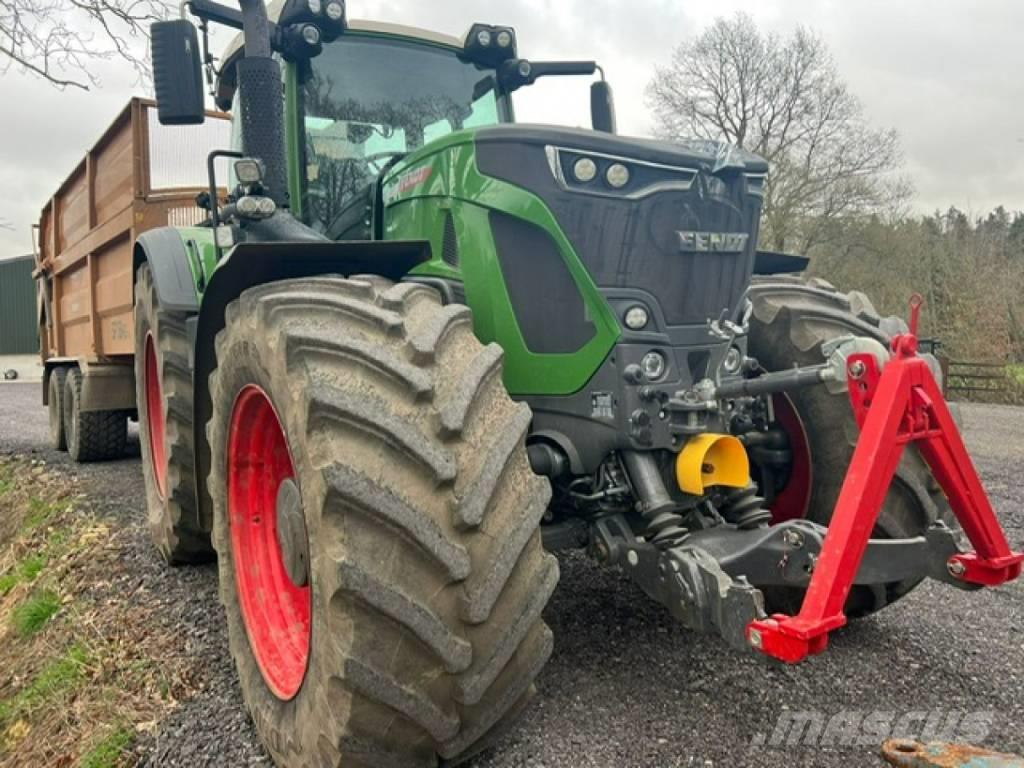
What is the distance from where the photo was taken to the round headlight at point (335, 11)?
3482mm

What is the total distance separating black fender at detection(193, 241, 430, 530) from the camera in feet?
9.19

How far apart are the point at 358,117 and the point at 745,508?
235 cm

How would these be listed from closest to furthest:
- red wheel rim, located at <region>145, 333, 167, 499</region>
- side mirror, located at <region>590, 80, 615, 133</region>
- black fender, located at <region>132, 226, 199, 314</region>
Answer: black fender, located at <region>132, 226, 199, 314</region> < side mirror, located at <region>590, 80, 615, 133</region> < red wheel rim, located at <region>145, 333, 167, 499</region>

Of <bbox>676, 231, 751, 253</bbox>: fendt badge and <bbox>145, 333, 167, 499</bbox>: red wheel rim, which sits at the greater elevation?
<bbox>676, 231, 751, 253</bbox>: fendt badge

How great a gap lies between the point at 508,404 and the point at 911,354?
3.46 ft

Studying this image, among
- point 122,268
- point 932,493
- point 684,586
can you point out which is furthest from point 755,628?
point 122,268

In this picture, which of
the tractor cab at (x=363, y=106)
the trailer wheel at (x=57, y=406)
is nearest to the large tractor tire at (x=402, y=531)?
the tractor cab at (x=363, y=106)

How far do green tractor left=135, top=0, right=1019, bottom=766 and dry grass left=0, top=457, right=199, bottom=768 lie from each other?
45 cm

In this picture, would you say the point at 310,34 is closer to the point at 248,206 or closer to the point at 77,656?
the point at 248,206

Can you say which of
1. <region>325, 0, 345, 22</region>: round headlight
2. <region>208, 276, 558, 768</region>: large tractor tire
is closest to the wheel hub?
<region>208, 276, 558, 768</region>: large tractor tire

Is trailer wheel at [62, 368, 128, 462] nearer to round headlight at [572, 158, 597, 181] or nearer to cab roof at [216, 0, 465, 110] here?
cab roof at [216, 0, 465, 110]

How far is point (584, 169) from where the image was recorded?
2682mm

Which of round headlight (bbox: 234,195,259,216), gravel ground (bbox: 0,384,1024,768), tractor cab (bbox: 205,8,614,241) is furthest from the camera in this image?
tractor cab (bbox: 205,8,614,241)

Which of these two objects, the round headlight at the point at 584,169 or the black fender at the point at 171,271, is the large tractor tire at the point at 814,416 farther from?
the black fender at the point at 171,271
